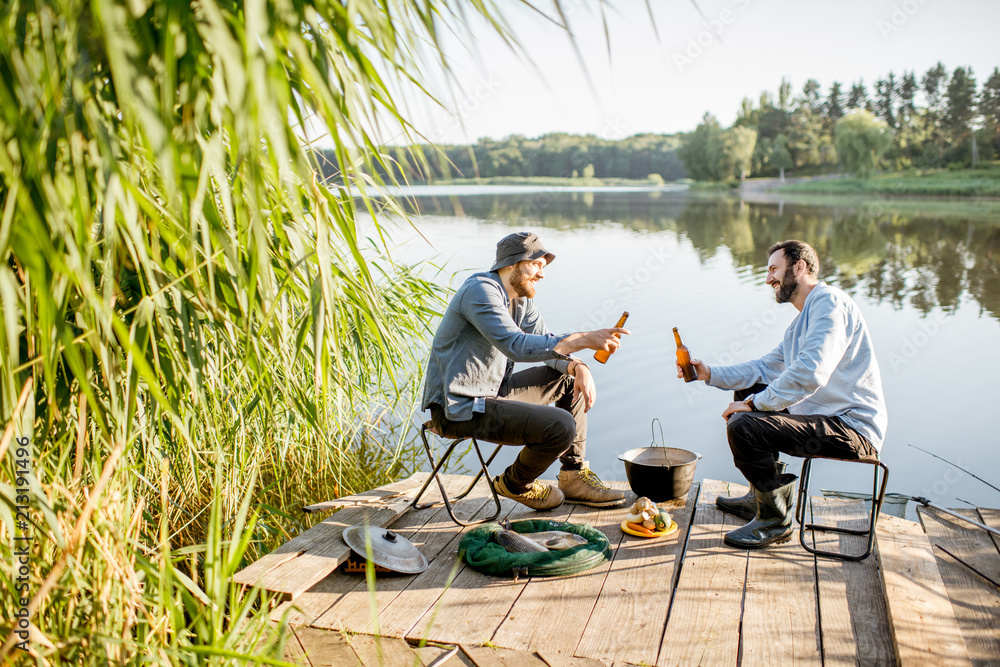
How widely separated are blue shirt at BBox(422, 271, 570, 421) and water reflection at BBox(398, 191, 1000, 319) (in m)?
2.27

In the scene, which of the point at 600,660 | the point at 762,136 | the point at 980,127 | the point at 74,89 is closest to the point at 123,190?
the point at 74,89

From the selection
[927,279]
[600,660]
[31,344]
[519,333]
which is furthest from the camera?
[927,279]

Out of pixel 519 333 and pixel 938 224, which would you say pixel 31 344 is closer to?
pixel 519 333

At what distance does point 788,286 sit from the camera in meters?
3.08

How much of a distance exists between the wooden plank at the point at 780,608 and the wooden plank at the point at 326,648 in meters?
1.20

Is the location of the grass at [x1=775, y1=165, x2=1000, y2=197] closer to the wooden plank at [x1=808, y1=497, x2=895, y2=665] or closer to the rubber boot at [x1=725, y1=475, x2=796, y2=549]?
the wooden plank at [x1=808, y1=497, x2=895, y2=665]

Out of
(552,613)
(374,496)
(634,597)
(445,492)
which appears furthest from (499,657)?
(374,496)

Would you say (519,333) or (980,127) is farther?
(980,127)

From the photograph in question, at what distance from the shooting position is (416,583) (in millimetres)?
2650

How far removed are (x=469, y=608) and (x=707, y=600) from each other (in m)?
0.83

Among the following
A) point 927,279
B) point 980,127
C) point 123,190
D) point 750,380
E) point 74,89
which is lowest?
point 927,279

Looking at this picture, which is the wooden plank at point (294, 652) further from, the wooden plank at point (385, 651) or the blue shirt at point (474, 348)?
the blue shirt at point (474, 348)

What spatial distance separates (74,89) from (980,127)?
5871cm

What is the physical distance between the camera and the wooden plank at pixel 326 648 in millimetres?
2156
